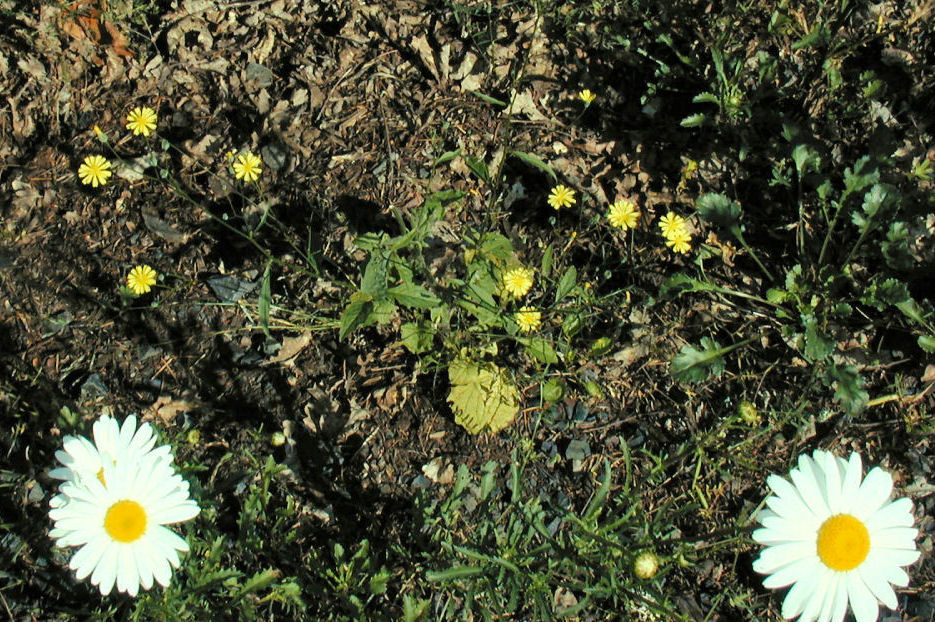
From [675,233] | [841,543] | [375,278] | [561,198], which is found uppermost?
[561,198]

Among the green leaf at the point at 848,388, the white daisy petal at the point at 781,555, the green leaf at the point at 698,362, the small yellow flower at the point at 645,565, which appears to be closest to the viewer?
the white daisy petal at the point at 781,555

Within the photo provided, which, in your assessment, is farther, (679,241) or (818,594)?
(679,241)

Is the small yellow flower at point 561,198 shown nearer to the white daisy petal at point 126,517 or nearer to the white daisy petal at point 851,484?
the white daisy petal at point 851,484

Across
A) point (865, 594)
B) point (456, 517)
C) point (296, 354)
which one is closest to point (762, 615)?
point (865, 594)

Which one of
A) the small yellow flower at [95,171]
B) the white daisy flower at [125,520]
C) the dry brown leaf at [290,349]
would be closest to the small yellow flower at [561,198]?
→ the dry brown leaf at [290,349]

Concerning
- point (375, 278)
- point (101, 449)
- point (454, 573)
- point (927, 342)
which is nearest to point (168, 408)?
point (101, 449)

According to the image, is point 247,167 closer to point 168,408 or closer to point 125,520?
point 168,408

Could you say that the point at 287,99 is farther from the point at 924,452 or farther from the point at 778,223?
the point at 924,452
